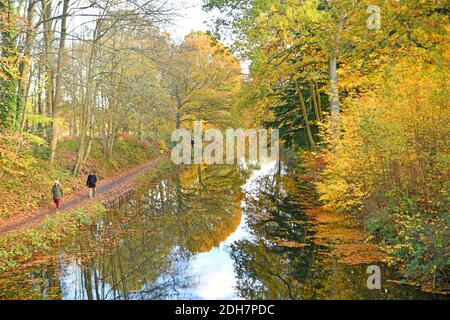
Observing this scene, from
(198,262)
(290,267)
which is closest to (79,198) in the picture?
(198,262)

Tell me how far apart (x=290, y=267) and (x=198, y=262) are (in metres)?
2.43

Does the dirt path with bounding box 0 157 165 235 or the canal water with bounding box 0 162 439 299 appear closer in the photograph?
the canal water with bounding box 0 162 439 299

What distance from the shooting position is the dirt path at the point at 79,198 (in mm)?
13054

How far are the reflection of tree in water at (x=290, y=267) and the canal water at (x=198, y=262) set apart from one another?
20 millimetres

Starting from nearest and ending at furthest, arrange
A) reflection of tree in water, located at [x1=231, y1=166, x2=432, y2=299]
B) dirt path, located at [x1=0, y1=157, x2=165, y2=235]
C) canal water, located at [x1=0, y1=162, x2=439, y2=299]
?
reflection of tree in water, located at [x1=231, y1=166, x2=432, y2=299]
canal water, located at [x1=0, y1=162, x2=439, y2=299]
dirt path, located at [x1=0, y1=157, x2=165, y2=235]

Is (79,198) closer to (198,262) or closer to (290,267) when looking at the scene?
(198,262)

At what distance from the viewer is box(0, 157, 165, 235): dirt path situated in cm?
1305

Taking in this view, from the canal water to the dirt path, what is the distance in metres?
1.57

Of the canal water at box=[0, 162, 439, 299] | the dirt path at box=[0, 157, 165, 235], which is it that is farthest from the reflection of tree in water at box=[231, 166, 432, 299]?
the dirt path at box=[0, 157, 165, 235]

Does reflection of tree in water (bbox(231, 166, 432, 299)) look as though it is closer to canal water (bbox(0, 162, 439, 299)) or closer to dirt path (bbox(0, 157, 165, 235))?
canal water (bbox(0, 162, 439, 299))

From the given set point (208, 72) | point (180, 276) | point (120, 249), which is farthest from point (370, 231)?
point (208, 72)

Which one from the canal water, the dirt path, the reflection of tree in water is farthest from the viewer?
the dirt path

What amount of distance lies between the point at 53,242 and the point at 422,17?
11.0 metres

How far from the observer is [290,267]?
9.75 meters
